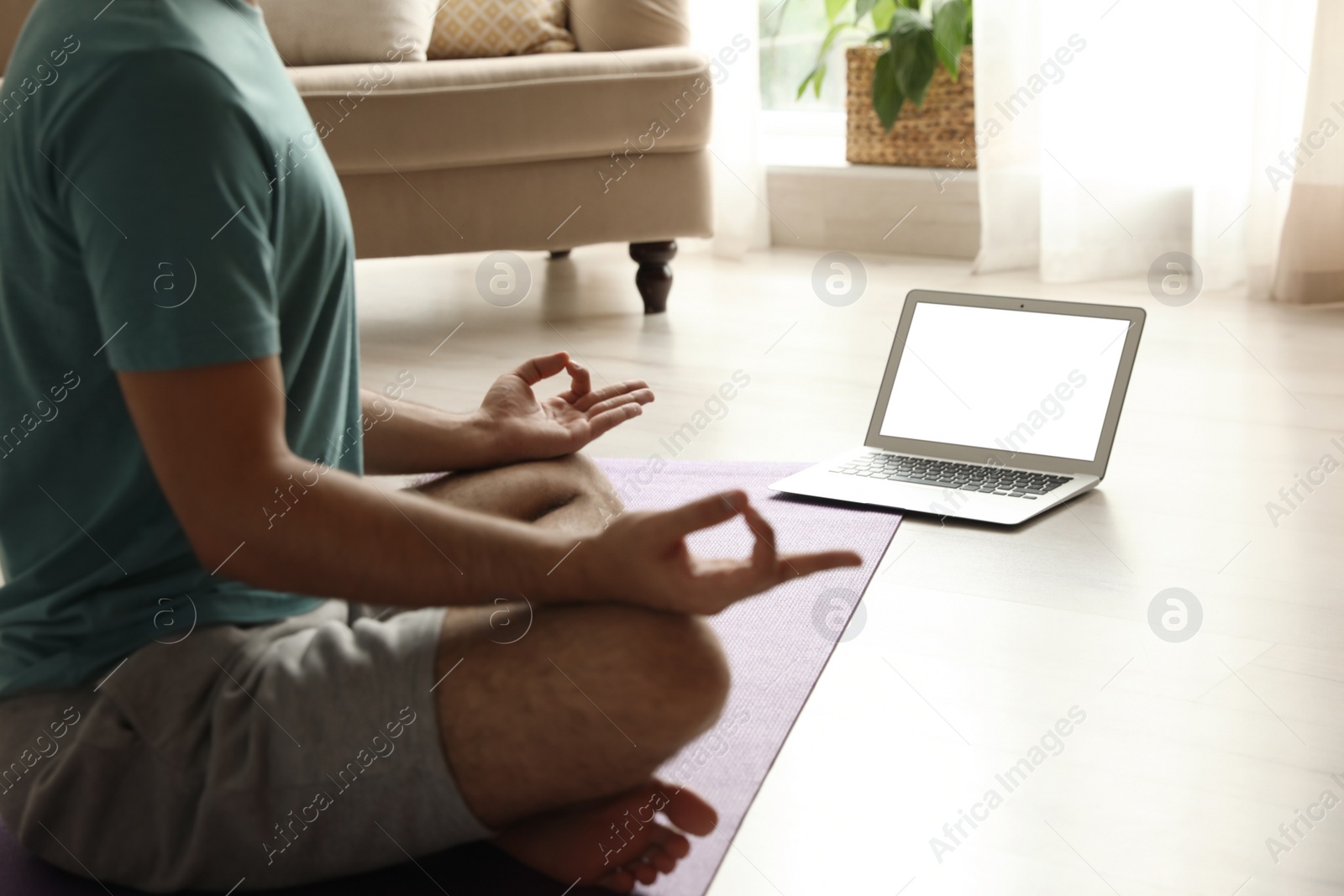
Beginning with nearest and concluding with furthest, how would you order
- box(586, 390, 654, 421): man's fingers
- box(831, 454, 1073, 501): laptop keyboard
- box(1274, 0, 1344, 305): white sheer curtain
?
box(586, 390, 654, 421): man's fingers → box(831, 454, 1073, 501): laptop keyboard → box(1274, 0, 1344, 305): white sheer curtain

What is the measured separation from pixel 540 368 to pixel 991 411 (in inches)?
27.6

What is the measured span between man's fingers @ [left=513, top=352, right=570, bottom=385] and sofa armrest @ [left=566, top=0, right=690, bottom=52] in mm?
1621

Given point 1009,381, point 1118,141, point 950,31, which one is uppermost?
point 950,31

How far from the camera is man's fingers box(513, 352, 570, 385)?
1.24 metres

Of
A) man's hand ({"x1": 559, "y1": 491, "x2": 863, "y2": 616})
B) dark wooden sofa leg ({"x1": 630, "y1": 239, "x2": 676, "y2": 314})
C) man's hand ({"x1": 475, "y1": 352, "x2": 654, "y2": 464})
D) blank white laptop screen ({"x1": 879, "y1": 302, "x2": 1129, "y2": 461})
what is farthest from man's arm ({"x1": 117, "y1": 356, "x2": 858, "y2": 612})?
dark wooden sofa leg ({"x1": 630, "y1": 239, "x2": 676, "y2": 314})

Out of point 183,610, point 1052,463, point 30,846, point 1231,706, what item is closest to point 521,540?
point 183,610

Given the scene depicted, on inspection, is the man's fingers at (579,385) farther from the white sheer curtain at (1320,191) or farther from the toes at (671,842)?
the white sheer curtain at (1320,191)

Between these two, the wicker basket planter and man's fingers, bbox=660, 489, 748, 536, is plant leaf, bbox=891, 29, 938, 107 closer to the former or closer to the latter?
the wicker basket planter

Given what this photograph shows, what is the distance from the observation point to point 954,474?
1683mm

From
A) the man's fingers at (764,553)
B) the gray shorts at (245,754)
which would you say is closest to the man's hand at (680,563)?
the man's fingers at (764,553)

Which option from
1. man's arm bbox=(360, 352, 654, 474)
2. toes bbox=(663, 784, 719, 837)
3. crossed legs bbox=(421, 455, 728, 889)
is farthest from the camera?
man's arm bbox=(360, 352, 654, 474)

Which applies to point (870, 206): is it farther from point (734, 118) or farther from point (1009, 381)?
point (1009, 381)

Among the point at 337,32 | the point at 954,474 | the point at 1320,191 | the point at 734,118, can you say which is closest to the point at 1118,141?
the point at 1320,191

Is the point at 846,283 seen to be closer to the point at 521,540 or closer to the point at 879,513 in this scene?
the point at 879,513
